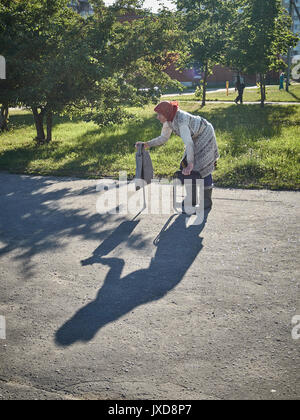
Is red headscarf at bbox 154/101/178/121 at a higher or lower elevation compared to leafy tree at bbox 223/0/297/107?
lower

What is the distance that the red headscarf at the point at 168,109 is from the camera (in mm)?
5945

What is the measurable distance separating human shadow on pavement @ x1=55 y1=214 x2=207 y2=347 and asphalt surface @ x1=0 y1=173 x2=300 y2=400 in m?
0.01

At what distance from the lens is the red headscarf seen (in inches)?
234

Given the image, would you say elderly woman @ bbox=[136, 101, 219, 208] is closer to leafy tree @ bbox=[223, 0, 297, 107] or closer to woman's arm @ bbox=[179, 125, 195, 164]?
woman's arm @ bbox=[179, 125, 195, 164]

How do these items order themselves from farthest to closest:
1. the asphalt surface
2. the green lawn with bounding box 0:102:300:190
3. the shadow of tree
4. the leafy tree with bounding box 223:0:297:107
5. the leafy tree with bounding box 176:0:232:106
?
the leafy tree with bounding box 176:0:232:106 < the leafy tree with bounding box 223:0:297:107 < the green lawn with bounding box 0:102:300:190 < the shadow of tree < the asphalt surface

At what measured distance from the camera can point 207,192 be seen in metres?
6.62

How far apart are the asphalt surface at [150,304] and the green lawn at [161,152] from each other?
1.93m

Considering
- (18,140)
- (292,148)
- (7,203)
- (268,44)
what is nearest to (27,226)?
(7,203)

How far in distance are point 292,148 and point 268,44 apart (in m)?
10.7

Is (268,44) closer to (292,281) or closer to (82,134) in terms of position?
(82,134)

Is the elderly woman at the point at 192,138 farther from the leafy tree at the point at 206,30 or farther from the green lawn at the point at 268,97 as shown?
the green lawn at the point at 268,97

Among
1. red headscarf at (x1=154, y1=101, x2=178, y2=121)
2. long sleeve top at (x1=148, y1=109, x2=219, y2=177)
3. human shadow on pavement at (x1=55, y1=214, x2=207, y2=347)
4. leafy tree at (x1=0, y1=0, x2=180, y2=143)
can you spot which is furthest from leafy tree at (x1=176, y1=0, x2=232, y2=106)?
human shadow on pavement at (x1=55, y1=214, x2=207, y2=347)

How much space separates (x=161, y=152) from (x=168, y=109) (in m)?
4.87
